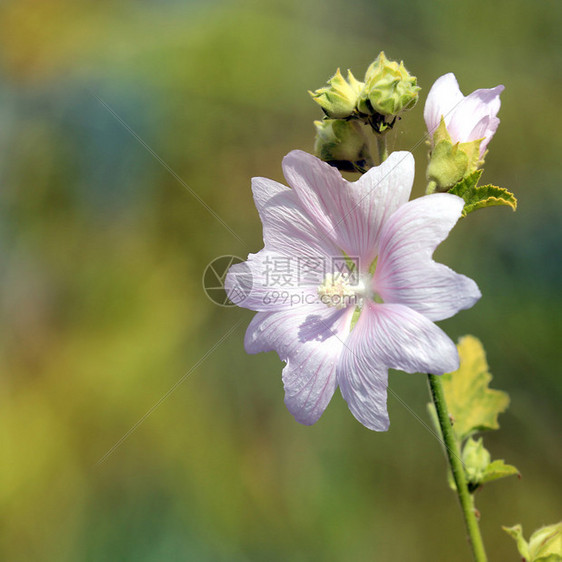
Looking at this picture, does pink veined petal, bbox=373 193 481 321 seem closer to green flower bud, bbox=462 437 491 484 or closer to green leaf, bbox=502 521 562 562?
green flower bud, bbox=462 437 491 484

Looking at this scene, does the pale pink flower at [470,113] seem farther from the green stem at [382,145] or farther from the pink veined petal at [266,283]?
the pink veined petal at [266,283]

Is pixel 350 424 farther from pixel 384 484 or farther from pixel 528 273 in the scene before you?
pixel 528 273

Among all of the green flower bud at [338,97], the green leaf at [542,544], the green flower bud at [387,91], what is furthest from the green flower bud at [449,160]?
the green leaf at [542,544]

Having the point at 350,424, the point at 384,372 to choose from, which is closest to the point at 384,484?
the point at 350,424

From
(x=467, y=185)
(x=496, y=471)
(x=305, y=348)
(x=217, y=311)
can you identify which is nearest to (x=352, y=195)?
(x=467, y=185)

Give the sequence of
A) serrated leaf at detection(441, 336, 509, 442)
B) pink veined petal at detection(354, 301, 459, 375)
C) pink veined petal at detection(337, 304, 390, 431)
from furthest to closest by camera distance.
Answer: serrated leaf at detection(441, 336, 509, 442)
pink veined petal at detection(337, 304, 390, 431)
pink veined petal at detection(354, 301, 459, 375)

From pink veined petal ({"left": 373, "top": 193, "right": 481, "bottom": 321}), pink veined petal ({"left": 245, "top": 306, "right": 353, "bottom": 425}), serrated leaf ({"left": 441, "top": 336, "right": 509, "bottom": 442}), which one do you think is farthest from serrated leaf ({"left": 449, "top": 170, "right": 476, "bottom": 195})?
serrated leaf ({"left": 441, "top": 336, "right": 509, "bottom": 442})
